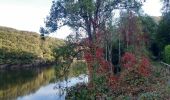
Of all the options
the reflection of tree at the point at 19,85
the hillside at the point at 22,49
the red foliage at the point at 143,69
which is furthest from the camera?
the hillside at the point at 22,49

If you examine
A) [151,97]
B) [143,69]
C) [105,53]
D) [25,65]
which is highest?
[105,53]

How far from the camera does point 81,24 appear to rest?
94.9 ft

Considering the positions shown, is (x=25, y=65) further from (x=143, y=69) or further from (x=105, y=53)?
(x=143, y=69)

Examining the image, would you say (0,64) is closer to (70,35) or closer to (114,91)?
(70,35)

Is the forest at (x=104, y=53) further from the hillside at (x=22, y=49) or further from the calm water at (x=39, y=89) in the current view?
the hillside at (x=22, y=49)

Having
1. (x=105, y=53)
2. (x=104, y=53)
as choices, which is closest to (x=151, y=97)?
(x=104, y=53)

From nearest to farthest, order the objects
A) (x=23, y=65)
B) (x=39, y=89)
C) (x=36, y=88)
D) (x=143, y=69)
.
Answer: (x=143, y=69), (x=39, y=89), (x=36, y=88), (x=23, y=65)

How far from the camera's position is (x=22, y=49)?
401 feet

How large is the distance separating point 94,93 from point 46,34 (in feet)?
35.9

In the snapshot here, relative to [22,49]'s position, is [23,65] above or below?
below

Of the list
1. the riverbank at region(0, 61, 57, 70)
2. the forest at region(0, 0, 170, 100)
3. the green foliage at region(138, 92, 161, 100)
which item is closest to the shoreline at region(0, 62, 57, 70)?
the riverbank at region(0, 61, 57, 70)

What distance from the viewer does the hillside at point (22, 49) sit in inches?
4409

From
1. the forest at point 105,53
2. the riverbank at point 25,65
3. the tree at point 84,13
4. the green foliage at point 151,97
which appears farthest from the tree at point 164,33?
the riverbank at point 25,65

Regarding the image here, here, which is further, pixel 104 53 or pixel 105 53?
pixel 105 53
